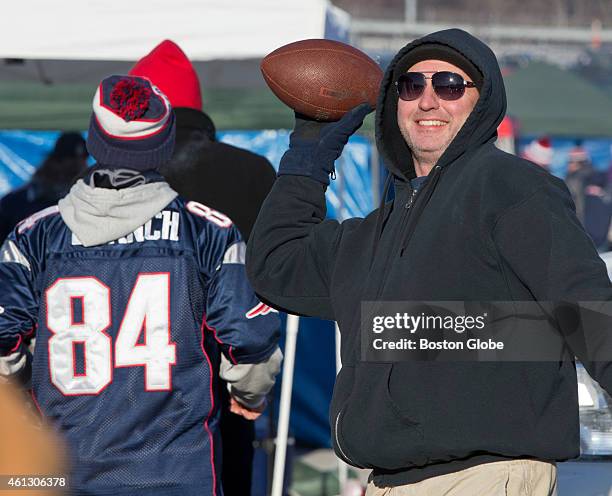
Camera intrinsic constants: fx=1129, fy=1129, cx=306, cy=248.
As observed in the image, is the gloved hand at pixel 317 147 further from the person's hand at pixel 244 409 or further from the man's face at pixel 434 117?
the person's hand at pixel 244 409

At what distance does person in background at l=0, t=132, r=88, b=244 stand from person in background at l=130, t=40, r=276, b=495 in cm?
235

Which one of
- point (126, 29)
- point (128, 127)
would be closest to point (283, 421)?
point (128, 127)

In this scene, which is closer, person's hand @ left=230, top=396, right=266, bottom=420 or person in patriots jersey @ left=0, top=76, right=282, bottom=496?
person in patriots jersey @ left=0, top=76, right=282, bottom=496

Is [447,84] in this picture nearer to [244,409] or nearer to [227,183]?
[244,409]

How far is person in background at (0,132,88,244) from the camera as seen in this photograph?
22.3 ft

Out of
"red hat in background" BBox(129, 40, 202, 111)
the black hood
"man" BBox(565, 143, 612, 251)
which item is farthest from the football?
"man" BBox(565, 143, 612, 251)

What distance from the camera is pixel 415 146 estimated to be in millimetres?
2697

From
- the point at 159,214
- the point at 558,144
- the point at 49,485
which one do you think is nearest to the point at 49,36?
the point at 159,214

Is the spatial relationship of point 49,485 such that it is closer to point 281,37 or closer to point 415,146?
point 415,146

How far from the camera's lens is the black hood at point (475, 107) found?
2570mm

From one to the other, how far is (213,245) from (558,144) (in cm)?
1175

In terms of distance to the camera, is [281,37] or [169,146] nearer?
[169,146]

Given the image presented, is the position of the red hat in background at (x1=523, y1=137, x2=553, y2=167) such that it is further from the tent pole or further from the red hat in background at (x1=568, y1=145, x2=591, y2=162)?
the tent pole

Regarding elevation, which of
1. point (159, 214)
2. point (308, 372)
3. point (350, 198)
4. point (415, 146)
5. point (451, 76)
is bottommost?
point (308, 372)
